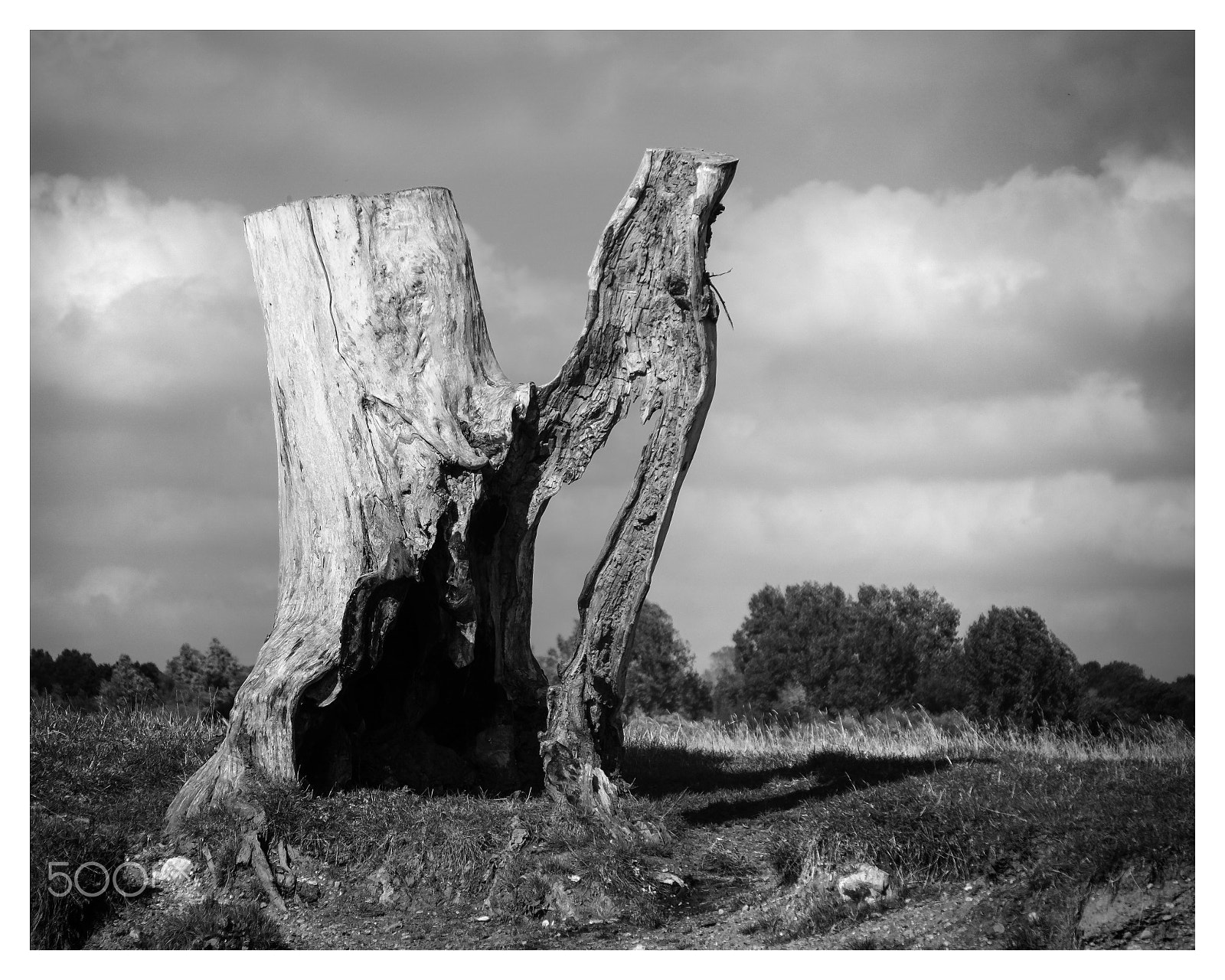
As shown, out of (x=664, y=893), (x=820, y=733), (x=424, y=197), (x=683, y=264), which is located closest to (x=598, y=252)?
(x=683, y=264)

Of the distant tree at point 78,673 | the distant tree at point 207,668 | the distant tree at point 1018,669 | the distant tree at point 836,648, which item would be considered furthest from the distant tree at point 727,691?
the distant tree at point 78,673

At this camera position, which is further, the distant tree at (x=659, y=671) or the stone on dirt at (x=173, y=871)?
the distant tree at (x=659, y=671)

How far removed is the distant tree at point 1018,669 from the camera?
76.5ft

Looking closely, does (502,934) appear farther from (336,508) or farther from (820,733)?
(820,733)

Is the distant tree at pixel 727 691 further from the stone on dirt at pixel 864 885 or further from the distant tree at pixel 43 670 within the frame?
the stone on dirt at pixel 864 885

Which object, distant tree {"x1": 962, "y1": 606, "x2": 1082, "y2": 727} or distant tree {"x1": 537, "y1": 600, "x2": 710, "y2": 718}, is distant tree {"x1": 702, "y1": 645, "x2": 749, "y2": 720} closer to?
distant tree {"x1": 537, "y1": 600, "x2": 710, "y2": 718}

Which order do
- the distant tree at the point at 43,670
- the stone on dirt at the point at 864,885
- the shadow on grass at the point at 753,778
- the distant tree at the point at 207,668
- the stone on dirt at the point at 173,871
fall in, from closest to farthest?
the stone on dirt at the point at 864,885 → the stone on dirt at the point at 173,871 → the shadow on grass at the point at 753,778 → the distant tree at the point at 43,670 → the distant tree at the point at 207,668

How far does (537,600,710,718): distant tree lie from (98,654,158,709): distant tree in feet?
48.6

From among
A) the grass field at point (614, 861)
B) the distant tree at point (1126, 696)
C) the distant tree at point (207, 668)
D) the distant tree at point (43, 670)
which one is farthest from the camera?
the distant tree at point (207, 668)

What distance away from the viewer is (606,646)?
9.47m

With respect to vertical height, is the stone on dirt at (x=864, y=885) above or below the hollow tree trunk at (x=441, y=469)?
below

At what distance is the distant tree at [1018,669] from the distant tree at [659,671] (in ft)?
32.8

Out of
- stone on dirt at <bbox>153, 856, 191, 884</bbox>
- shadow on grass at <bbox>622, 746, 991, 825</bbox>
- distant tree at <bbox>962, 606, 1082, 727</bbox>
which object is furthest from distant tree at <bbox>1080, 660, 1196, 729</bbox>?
stone on dirt at <bbox>153, 856, 191, 884</bbox>

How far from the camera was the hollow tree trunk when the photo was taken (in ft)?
29.1
